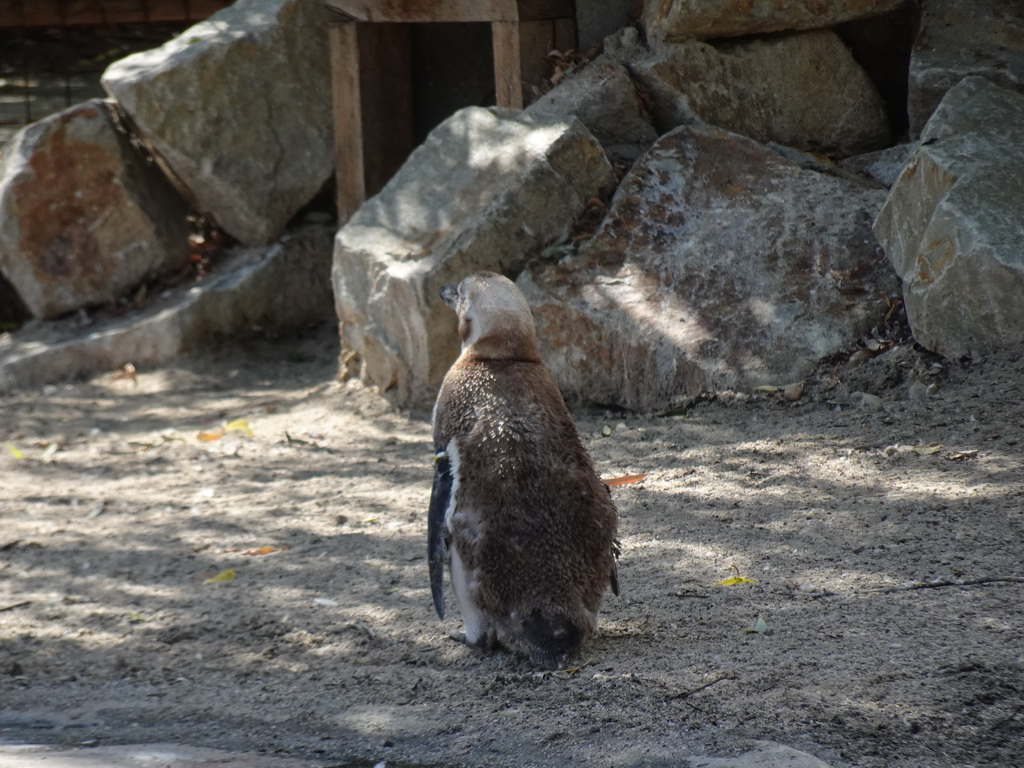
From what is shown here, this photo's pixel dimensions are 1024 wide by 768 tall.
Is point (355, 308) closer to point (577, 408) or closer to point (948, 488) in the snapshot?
point (577, 408)

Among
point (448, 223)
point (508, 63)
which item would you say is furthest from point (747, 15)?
point (448, 223)

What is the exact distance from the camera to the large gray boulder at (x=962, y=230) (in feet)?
15.1

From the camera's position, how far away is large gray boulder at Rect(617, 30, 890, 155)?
248 inches

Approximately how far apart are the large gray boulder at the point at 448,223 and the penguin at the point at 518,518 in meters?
2.45

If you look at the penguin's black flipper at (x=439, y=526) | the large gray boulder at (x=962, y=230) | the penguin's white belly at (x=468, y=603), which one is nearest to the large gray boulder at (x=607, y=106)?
the large gray boulder at (x=962, y=230)

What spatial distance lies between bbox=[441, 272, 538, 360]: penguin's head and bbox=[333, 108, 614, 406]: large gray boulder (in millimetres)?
2105

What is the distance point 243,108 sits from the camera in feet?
26.6

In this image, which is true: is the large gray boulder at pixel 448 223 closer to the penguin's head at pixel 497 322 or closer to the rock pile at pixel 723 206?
the rock pile at pixel 723 206

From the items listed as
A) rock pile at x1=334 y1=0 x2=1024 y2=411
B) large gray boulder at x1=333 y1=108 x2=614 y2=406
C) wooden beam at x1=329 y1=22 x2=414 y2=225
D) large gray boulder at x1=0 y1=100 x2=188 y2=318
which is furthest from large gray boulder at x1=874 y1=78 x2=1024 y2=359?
large gray boulder at x1=0 y1=100 x2=188 y2=318

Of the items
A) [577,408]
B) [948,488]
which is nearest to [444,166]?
[577,408]

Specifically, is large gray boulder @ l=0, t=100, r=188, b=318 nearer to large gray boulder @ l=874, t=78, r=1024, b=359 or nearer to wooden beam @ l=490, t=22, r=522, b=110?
wooden beam @ l=490, t=22, r=522, b=110

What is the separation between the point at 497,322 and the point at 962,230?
2.27 m

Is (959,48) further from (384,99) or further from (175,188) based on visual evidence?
(175,188)

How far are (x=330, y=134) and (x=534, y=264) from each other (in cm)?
310
